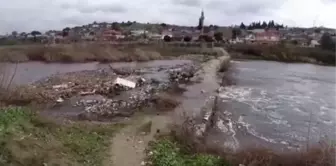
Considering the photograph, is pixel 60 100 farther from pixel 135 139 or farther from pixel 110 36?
pixel 110 36

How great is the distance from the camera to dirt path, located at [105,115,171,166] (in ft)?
29.4

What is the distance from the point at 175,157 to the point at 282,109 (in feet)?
40.2

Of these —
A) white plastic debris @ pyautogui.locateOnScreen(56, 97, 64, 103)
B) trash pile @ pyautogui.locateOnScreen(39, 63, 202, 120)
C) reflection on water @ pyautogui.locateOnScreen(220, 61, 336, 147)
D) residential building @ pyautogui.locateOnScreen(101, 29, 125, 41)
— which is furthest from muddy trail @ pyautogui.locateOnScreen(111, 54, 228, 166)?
residential building @ pyautogui.locateOnScreen(101, 29, 125, 41)

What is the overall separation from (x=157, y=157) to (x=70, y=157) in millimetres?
2087

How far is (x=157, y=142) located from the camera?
35.2 feet

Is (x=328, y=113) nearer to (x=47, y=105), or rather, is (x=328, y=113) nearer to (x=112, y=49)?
(x=47, y=105)

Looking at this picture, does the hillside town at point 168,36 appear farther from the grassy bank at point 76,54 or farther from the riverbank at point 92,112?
the riverbank at point 92,112

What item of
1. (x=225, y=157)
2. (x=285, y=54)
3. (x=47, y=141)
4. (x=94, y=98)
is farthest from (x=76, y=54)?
(x=225, y=157)

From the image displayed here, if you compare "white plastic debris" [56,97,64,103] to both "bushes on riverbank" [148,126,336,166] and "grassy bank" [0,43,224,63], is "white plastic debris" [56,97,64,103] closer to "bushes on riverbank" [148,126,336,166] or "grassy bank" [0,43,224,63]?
"bushes on riverbank" [148,126,336,166]

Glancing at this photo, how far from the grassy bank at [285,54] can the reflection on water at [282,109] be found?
27147 mm

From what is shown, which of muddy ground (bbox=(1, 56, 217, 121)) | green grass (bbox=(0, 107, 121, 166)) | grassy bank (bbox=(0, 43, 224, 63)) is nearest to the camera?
green grass (bbox=(0, 107, 121, 166))

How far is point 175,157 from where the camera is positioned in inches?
366

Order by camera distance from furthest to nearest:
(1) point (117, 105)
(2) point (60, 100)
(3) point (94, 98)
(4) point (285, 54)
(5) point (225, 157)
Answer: (4) point (285, 54)
(3) point (94, 98)
(2) point (60, 100)
(1) point (117, 105)
(5) point (225, 157)

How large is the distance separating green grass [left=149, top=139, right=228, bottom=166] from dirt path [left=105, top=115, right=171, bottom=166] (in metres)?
0.33
